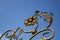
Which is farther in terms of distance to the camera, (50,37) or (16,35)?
(16,35)

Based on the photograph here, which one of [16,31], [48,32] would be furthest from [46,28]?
[16,31]

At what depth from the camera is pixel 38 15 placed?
4.83 ft

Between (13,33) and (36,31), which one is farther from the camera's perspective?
(13,33)

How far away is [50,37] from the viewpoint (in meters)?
1.36

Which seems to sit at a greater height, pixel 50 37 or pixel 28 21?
pixel 28 21

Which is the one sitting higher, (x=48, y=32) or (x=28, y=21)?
(x=28, y=21)

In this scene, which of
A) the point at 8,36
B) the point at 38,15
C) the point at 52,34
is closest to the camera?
the point at 52,34

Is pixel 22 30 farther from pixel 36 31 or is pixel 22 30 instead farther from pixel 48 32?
pixel 48 32

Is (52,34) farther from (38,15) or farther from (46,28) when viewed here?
(38,15)

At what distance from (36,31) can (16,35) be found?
0.63 ft

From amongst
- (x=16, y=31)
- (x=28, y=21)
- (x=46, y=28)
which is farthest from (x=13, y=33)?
(x=46, y=28)

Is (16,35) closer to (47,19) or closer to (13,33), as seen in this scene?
(13,33)

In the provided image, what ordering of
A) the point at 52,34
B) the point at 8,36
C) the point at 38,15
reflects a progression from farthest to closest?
the point at 8,36 < the point at 38,15 < the point at 52,34

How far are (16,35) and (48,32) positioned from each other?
300mm
